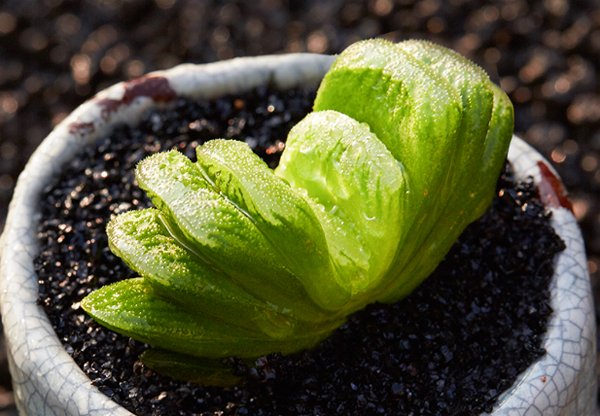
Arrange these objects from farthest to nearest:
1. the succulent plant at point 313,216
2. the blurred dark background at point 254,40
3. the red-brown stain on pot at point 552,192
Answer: the blurred dark background at point 254,40 → the red-brown stain on pot at point 552,192 → the succulent plant at point 313,216

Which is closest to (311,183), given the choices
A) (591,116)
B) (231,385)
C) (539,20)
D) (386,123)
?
(386,123)

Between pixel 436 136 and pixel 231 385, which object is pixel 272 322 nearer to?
pixel 231 385

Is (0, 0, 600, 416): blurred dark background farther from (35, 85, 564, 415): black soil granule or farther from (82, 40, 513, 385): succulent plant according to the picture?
(82, 40, 513, 385): succulent plant

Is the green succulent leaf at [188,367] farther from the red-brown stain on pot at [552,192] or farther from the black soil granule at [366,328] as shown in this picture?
the red-brown stain on pot at [552,192]

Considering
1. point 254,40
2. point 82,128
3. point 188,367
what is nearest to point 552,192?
point 188,367

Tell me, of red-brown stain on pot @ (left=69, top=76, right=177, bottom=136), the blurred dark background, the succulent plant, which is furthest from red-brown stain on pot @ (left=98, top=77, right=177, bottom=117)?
the blurred dark background

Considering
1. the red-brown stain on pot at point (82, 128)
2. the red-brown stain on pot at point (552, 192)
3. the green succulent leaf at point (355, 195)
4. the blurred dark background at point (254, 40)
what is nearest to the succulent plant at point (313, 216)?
the green succulent leaf at point (355, 195)

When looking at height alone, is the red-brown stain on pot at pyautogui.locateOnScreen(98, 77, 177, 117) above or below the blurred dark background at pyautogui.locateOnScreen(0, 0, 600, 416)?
above
